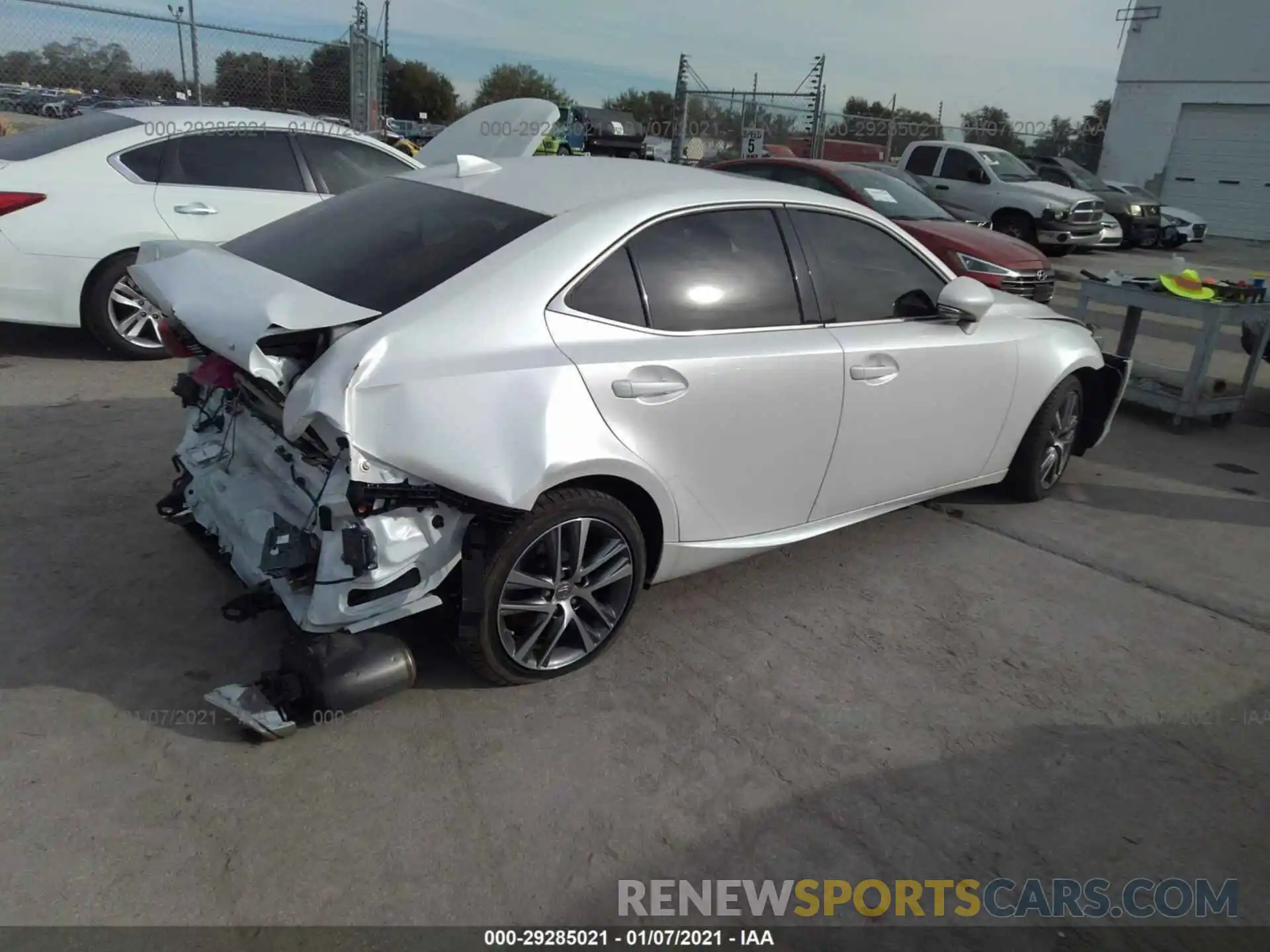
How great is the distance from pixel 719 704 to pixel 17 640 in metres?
2.45

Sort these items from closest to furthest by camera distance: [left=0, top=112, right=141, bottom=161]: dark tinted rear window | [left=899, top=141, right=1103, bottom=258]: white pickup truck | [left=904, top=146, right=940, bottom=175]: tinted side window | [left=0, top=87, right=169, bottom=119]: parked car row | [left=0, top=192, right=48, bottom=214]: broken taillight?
[left=0, top=192, right=48, bottom=214]: broken taillight
[left=0, top=112, right=141, bottom=161]: dark tinted rear window
[left=0, top=87, right=169, bottom=119]: parked car row
[left=899, top=141, right=1103, bottom=258]: white pickup truck
[left=904, top=146, right=940, bottom=175]: tinted side window

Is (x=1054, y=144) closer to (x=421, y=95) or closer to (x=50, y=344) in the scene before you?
(x=50, y=344)

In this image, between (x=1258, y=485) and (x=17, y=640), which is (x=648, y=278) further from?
(x=1258, y=485)

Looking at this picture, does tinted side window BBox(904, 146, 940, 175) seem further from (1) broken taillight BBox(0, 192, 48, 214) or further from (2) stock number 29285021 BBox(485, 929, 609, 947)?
(2) stock number 29285021 BBox(485, 929, 609, 947)

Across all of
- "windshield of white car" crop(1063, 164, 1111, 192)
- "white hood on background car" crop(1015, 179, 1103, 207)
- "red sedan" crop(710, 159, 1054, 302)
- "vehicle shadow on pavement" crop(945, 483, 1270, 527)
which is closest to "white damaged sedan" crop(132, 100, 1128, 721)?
"vehicle shadow on pavement" crop(945, 483, 1270, 527)

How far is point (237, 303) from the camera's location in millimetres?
2830

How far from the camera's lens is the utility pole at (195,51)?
10.6 meters

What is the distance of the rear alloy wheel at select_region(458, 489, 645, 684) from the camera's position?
2.88 metres

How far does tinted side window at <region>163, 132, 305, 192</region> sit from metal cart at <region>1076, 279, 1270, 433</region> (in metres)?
6.15

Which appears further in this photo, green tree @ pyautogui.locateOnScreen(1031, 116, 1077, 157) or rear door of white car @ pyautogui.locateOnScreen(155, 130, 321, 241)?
green tree @ pyautogui.locateOnScreen(1031, 116, 1077, 157)

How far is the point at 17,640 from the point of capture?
10.4ft

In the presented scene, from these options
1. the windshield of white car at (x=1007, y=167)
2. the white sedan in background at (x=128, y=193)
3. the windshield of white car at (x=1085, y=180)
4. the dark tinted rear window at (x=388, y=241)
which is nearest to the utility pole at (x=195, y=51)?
the white sedan in background at (x=128, y=193)

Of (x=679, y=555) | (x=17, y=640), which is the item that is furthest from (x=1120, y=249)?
(x=17, y=640)

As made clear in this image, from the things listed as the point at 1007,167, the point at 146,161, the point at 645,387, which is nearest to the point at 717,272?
the point at 645,387
